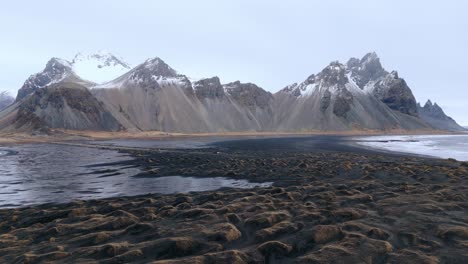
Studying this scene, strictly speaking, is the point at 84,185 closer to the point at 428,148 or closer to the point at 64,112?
the point at 428,148

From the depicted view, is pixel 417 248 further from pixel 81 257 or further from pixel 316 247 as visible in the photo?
pixel 81 257

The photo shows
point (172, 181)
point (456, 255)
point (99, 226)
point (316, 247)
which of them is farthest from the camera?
point (172, 181)

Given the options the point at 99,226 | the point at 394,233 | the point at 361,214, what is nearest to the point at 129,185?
the point at 99,226

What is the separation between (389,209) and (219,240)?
1015 centimetres

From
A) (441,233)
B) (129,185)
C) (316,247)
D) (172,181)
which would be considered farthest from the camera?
(172,181)

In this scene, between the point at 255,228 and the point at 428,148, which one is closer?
the point at 255,228

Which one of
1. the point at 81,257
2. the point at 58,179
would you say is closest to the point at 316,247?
the point at 81,257

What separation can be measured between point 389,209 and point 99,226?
1537cm

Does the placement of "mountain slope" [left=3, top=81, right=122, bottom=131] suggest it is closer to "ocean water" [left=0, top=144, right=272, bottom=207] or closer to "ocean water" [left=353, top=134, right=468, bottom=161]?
"ocean water" [left=353, top=134, right=468, bottom=161]

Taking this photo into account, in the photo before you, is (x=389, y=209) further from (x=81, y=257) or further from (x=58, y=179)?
(x=58, y=179)

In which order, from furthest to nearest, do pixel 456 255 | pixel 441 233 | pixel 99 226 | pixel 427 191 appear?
pixel 427 191, pixel 99 226, pixel 441 233, pixel 456 255

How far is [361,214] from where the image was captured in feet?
59.1

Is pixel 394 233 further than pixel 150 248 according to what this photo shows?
Yes

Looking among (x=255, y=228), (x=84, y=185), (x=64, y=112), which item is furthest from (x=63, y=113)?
(x=255, y=228)
